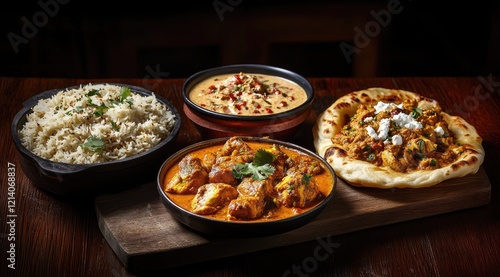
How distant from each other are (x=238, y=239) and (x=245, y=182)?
1.01 ft

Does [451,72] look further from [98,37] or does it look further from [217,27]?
[98,37]

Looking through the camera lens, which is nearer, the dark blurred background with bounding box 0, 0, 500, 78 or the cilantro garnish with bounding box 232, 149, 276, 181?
the cilantro garnish with bounding box 232, 149, 276, 181

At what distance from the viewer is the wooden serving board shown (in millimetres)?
3645

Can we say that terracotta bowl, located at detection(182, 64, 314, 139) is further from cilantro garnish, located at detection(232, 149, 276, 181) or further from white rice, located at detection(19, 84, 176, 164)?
cilantro garnish, located at detection(232, 149, 276, 181)

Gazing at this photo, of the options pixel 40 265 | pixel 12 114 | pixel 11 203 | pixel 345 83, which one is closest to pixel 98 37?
pixel 12 114

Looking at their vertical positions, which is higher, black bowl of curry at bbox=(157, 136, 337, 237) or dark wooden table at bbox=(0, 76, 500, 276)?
black bowl of curry at bbox=(157, 136, 337, 237)

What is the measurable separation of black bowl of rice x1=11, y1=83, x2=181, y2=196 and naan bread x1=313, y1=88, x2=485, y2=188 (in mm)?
960

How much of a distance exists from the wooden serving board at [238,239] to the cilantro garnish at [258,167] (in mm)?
338
